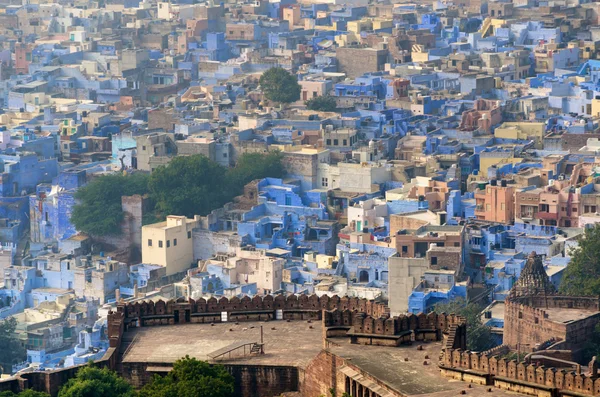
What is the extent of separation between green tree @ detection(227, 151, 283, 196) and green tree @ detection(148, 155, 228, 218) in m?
0.33

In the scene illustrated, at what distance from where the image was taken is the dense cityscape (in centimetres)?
3612

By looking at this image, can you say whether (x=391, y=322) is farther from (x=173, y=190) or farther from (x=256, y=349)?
(x=173, y=190)

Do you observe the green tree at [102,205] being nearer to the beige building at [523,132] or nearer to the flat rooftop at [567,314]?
the beige building at [523,132]

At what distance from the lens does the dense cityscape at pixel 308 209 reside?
36125 millimetres

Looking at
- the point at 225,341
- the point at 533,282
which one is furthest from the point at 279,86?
the point at 225,341


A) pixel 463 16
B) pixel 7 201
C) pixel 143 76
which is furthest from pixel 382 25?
pixel 7 201

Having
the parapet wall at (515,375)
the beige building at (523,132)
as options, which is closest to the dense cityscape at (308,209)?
the parapet wall at (515,375)

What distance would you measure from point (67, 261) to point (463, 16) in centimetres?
3947

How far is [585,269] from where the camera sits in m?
50.5

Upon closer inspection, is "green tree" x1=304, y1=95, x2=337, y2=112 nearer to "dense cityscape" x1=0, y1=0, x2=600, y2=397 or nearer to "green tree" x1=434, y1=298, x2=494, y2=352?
"dense cityscape" x1=0, y1=0, x2=600, y2=397

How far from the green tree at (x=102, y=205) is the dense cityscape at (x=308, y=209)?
69mm

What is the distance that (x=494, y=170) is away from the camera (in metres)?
60.8

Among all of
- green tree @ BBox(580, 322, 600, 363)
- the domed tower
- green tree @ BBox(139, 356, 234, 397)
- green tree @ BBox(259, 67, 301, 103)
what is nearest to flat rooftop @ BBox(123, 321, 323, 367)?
green tree @ BBox(139, 356, 234, 397)

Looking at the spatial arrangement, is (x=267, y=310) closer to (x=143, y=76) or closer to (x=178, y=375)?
(x=178, y=375)
